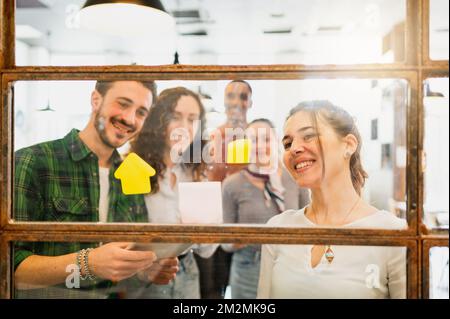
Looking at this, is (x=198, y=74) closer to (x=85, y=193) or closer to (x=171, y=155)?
(x=171, y=155)

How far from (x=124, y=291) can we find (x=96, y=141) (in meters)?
0.46

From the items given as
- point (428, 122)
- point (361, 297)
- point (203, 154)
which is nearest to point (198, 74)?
point (203, 154)

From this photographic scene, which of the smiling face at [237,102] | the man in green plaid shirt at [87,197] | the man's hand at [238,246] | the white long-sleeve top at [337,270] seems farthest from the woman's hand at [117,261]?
the smiling face at [237,102]

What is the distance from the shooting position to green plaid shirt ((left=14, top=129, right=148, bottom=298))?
1.24 meters

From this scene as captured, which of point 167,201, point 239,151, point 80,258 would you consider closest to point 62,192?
point 80,258

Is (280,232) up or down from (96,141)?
down

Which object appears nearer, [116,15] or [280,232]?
[280,232]

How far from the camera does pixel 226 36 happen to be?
1247 millimetres

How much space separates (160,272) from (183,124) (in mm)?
451

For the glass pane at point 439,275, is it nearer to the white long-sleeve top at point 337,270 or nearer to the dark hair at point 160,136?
the white long-sleeve top at point 337,270

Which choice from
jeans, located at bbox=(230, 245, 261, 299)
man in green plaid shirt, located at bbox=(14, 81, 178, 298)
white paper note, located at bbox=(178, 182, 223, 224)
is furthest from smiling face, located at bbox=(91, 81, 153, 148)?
jeans, located at bbox=(230, 245, 261, 299)

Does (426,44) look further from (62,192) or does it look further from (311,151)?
(62,192)

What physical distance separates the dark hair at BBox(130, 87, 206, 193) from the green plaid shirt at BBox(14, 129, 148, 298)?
8 centimetres
